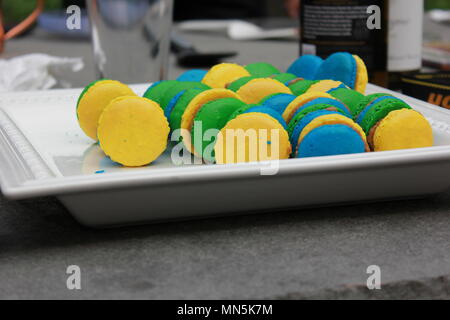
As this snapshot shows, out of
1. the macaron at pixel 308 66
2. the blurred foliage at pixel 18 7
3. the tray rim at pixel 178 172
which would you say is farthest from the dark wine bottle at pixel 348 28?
the blurred foliage at pixel 18 7

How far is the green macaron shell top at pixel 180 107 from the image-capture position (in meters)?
0.68

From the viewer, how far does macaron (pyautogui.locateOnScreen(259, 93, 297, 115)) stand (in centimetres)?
67

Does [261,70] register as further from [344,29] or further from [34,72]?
[34,72]

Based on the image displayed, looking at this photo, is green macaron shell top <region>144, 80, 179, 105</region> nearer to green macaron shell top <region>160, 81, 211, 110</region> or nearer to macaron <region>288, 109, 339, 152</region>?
green macaron shell top <region>160, 81, 211, 110</region>

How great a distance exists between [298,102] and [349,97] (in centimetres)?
6

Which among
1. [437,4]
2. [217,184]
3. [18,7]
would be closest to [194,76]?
[217,184]

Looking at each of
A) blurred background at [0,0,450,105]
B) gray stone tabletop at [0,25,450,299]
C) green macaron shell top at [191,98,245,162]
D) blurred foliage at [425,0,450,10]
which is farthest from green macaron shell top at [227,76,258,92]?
blurred foliage at [425,0,450,10]

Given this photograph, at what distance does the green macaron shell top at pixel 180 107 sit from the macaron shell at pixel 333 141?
150 mm

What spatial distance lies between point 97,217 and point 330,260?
0.57 feet

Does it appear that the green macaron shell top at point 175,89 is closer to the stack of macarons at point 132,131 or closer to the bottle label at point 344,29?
the stack of macarons at point 132,131

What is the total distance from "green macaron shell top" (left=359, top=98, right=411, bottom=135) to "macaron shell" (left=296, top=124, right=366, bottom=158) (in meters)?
0.05

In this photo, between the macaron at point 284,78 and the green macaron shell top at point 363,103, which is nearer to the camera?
the green macaron shell top at point 363,103

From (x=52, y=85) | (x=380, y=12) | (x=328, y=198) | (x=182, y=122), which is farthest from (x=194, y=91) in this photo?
(x=52, y=85)

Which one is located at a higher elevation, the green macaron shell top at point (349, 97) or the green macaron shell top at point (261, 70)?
the green macaron shell top at point (261, 70)
